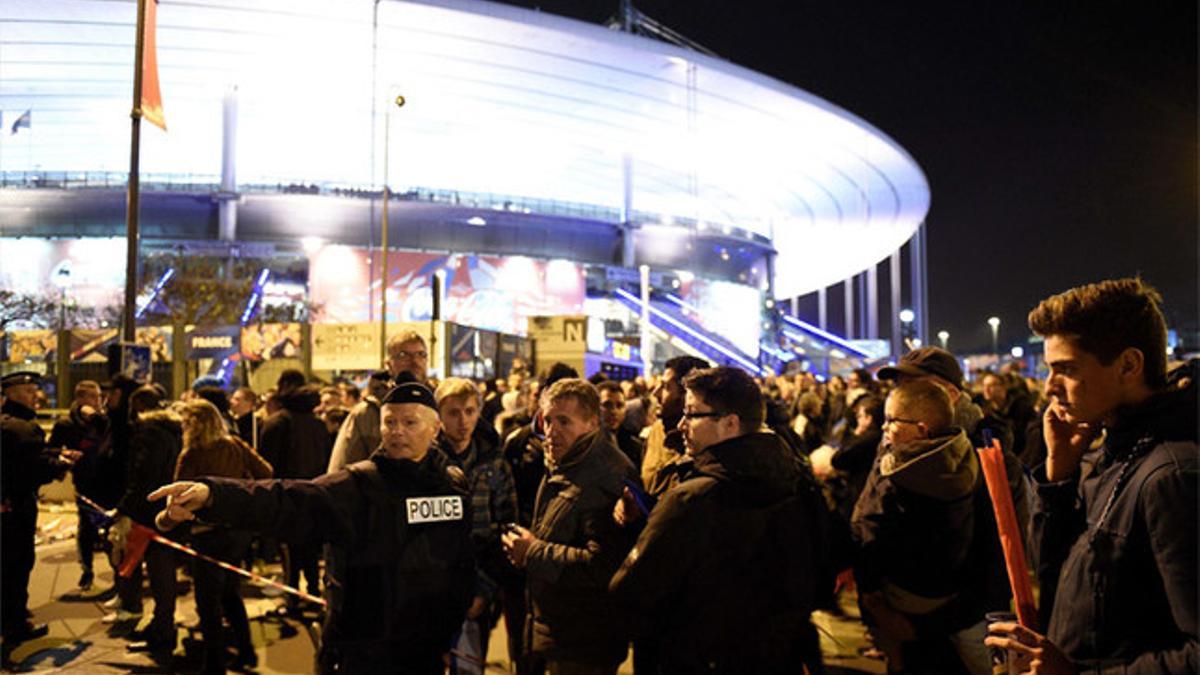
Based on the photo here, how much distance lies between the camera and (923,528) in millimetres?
3127

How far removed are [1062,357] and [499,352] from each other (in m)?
17.0

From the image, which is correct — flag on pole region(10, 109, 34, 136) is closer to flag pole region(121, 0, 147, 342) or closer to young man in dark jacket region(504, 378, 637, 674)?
flag pole region(121, 0, 147, 342)

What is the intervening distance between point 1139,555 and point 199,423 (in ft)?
18.2

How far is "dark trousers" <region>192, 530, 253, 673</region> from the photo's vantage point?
210 inches

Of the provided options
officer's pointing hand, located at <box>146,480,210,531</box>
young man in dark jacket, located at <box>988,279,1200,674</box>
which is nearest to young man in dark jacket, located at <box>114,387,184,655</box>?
officer's pointing hand, located at <box>146,480,210,531</box>

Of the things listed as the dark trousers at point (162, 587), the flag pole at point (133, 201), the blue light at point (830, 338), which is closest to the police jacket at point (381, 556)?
the dark trousers at point (162, 587)

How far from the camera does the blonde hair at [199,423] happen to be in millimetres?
5562

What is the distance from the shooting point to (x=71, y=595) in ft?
25.3

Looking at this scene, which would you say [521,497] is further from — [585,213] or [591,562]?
[585,213]

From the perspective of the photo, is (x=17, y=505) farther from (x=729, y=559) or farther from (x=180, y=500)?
(x=729, y=559)

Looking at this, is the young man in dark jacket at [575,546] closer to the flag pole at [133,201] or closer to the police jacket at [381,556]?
the police jacket at [381,556]

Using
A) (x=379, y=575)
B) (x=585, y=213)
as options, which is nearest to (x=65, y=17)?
(x=585, y=213)

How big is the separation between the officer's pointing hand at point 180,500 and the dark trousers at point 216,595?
3.16 metres

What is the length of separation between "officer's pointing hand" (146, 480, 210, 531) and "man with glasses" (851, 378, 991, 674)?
7.97 feet
